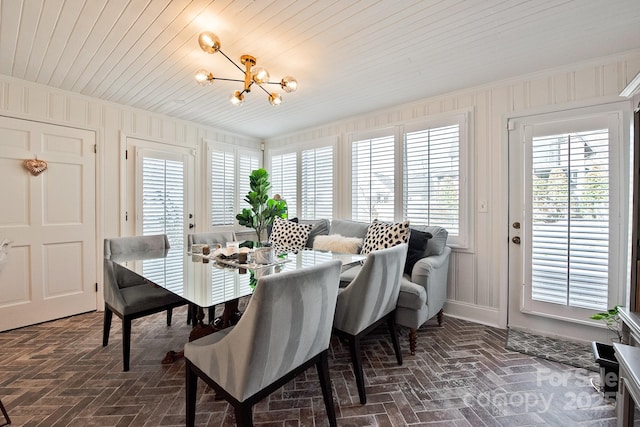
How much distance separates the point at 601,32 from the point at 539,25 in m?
0.50

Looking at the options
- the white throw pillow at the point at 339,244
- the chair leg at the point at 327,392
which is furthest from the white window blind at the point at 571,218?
the chair leg at the point at 327,392

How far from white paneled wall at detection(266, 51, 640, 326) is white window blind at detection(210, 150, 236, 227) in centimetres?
303

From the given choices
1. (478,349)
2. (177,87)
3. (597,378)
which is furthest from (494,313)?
(177,87)

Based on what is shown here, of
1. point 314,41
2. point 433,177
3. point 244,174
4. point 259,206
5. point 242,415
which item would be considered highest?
point 314,41

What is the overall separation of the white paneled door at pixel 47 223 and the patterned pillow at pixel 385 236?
3.13 meters

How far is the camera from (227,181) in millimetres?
4508

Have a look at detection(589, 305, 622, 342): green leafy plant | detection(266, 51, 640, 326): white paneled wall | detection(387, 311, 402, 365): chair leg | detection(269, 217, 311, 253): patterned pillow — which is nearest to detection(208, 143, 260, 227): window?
detection(269, 217, 311, 253): patterned pillow

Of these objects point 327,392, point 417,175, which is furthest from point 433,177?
point 327,392

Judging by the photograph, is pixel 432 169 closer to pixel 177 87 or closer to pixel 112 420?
pixel 177 87

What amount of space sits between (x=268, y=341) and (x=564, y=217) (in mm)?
2758

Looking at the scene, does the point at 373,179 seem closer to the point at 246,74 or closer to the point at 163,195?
the point at 246,74

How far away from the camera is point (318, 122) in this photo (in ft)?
13.4

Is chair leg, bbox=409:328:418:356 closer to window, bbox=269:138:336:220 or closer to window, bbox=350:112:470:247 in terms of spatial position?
window, bbox=350:112:470:247

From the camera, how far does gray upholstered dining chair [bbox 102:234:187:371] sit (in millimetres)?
1987
